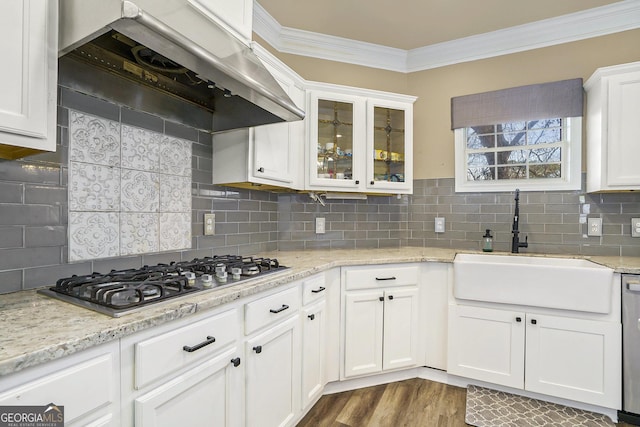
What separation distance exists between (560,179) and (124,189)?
9.75ft

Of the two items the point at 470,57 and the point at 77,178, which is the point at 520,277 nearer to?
the point at 470,57

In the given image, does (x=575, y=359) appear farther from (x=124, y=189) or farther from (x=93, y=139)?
(x=93, y=139)

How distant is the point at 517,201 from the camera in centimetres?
255

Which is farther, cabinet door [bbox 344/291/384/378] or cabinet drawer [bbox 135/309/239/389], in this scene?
cabinet door [bbox 344/291/384/378]

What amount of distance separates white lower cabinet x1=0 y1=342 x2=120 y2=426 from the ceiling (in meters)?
2.38

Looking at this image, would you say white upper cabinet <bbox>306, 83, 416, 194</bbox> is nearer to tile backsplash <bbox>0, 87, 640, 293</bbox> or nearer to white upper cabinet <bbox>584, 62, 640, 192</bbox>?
tile backsplash <bbox>0, 87, 640, 293</bbox>

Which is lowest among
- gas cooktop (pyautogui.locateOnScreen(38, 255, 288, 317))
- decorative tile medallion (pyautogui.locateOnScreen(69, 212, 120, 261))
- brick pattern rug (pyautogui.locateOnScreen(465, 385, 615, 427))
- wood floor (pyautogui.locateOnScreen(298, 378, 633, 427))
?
wood floor (pyautogui.locateOnScreen(298, 378, 633, 427))

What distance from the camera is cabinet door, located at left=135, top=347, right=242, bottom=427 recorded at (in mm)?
953

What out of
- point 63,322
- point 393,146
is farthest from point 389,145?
point 63,322

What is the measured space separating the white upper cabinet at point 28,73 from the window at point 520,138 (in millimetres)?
2755

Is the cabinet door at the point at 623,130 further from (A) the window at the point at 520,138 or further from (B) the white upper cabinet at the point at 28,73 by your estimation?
(B) the white upper cabinet at the point at 28,73

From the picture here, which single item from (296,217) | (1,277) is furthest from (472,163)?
(1,277)

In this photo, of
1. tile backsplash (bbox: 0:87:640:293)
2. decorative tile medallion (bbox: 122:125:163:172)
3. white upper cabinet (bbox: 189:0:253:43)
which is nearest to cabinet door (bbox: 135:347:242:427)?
tile backsplash (bbox: 0:87:640:293)

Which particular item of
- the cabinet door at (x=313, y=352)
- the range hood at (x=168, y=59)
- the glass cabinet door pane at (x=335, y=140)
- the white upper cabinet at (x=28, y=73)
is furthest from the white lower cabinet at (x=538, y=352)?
the white upper cabinet at (x=28, y=73)
